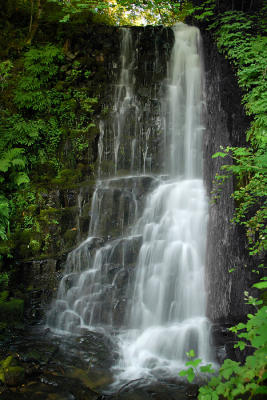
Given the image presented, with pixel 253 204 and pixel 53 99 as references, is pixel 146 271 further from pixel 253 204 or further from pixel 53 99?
pixel 53 99

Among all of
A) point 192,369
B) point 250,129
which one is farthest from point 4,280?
point 250,129

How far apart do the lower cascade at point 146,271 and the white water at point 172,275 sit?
0.07 feet

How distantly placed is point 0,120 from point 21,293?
5703 millimetres

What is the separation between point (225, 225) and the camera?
593cm

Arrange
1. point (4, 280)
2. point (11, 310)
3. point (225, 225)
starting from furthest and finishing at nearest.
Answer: point (4, 280)
point (11, 310)
point (225, 225)

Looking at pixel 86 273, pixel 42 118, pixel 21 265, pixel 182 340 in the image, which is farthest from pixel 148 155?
pixel 182 340

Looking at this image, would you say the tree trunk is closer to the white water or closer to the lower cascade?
the lower cascade

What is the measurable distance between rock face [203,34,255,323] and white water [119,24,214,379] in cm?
46


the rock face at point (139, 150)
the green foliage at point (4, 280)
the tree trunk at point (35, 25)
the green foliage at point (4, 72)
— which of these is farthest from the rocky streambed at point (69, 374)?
the tree trunk at point (35, 25)

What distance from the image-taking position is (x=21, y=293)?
25.0 feet

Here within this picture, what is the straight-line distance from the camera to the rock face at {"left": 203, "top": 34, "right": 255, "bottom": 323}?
535cm

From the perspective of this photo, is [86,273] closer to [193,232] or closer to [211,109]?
[193,232]

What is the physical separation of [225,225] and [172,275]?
6.02 feet

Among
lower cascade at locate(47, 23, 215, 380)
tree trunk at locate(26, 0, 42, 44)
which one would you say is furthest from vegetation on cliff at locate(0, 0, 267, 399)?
lower cascade at locate(47, 23, 215, 380)
